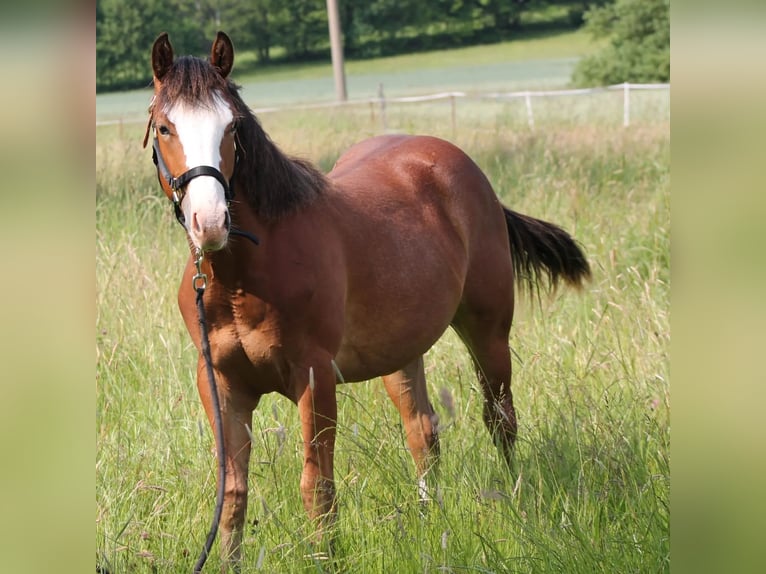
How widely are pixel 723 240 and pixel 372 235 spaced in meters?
2.77

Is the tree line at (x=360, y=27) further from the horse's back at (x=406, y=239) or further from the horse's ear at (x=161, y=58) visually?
the horse's ear at (x=161, y=58)

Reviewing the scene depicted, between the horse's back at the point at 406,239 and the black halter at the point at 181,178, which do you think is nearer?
the black halter at the point at 181,178

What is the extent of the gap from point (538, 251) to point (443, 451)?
1.29 metres

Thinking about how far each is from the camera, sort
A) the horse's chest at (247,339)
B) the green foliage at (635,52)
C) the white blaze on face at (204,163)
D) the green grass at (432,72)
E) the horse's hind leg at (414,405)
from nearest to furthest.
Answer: the white blaze on face at (204,163), the horse's chest at (247,339), the horse's hind leg at (414,405), the green foliage at (635,52), the green grass at (432,72)

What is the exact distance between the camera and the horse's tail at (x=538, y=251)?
4762mm

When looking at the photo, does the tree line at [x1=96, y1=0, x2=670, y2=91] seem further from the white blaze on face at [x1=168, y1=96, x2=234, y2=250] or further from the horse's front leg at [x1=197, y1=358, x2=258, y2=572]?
the white blaze on face at [x1=168, y1=96, x2=234, y2=250]

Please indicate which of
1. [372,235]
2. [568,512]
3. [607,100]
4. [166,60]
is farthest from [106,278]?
[607,100]

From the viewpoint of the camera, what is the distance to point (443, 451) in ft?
13.6

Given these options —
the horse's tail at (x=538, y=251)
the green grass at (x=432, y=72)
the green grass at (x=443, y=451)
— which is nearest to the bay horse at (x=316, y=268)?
the green grass at (x=443, y=451)

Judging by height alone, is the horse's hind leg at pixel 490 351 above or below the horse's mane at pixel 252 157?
below

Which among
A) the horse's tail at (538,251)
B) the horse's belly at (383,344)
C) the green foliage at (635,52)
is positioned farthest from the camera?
the green foliage at (635,52)

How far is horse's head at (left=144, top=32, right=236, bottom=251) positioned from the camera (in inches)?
101

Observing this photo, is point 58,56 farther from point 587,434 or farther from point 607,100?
point 607,100

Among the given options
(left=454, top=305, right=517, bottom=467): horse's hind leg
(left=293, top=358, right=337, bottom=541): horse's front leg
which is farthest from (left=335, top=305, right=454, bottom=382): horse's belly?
(left=454, top=305, right=517, bottom=467): horse's hind leg
